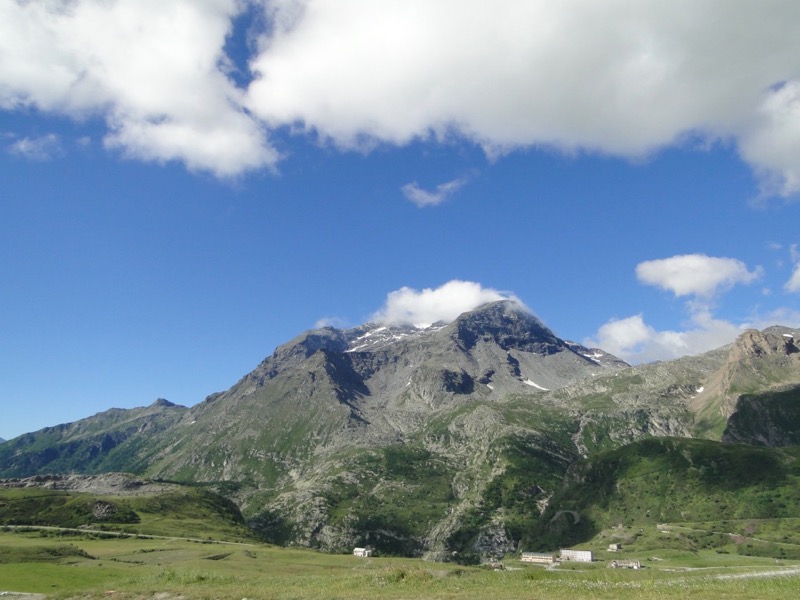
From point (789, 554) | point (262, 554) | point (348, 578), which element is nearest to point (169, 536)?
point (262, 554)

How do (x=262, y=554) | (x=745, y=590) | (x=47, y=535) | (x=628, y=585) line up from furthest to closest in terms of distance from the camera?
(x=47, y=535) → (x=262, y=554) → (x=628, y=585) → (x=745, y=590)

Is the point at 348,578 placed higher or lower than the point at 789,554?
higher

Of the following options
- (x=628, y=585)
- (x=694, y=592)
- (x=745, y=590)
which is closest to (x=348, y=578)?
(x=628, y=585)

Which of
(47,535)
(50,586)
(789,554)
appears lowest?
(789,554)

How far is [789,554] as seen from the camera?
199m

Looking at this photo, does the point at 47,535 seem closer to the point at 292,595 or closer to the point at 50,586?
the point at 50,586

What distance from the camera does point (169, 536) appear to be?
19575cm

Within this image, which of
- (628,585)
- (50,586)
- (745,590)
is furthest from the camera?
(50,586)

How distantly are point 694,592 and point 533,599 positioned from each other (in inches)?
391

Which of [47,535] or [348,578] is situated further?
[47,535]

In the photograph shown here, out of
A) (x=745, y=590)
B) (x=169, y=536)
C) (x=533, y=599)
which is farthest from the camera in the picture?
(x=169, y=536)

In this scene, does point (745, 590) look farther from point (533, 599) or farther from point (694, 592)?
point (533, 599)

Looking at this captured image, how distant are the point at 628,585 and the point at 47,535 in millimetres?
209650

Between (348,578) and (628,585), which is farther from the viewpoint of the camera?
(348,578)
